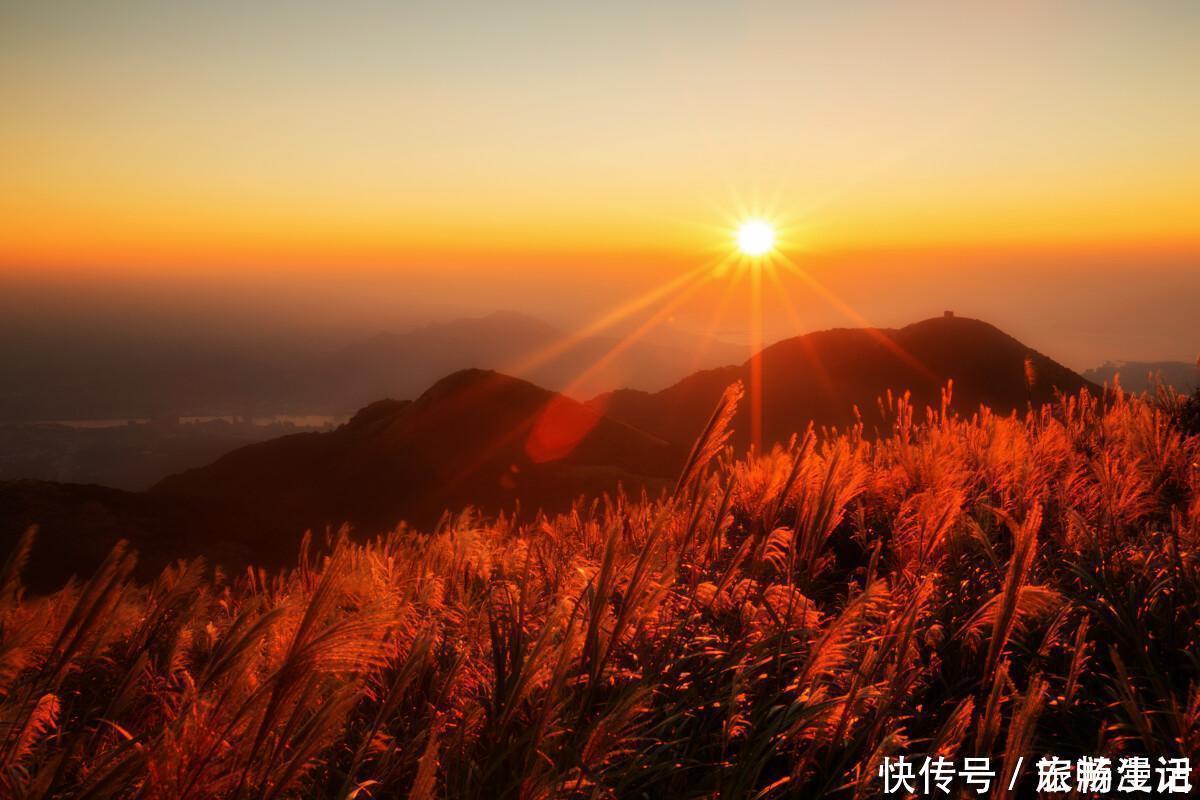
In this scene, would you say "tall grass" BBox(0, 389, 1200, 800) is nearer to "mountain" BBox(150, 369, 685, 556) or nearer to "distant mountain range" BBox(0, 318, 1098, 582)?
"distant mountain range" BBox(0, 318, 1098, 582)

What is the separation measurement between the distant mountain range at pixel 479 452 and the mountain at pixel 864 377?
0.30 feet

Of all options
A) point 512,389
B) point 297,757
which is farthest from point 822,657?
point 512,389

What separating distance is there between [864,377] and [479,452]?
59.2 ft

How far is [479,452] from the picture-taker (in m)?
26.9

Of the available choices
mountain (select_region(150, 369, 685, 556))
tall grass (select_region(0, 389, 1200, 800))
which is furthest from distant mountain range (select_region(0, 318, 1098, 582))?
tall grass (select_region(0, 389, 1200, 800))

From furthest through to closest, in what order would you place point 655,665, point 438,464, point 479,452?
point 479,452
point 438,464
point 655,665

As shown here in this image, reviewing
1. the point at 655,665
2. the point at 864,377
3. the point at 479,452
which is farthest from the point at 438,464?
the point at 655,665

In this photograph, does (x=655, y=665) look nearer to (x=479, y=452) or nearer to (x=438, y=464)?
(x=438, y=464)

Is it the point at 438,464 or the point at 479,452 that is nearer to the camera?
the point at 438,464

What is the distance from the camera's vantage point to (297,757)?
3.99ft

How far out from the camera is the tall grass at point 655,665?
1521 millimetres

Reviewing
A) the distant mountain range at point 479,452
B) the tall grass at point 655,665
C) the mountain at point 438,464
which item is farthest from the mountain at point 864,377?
the tall grass at point 655,665

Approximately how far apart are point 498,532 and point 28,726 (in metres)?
4.10

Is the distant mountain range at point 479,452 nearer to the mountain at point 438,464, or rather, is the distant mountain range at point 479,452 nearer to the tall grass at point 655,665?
the mountain at point 438,464
